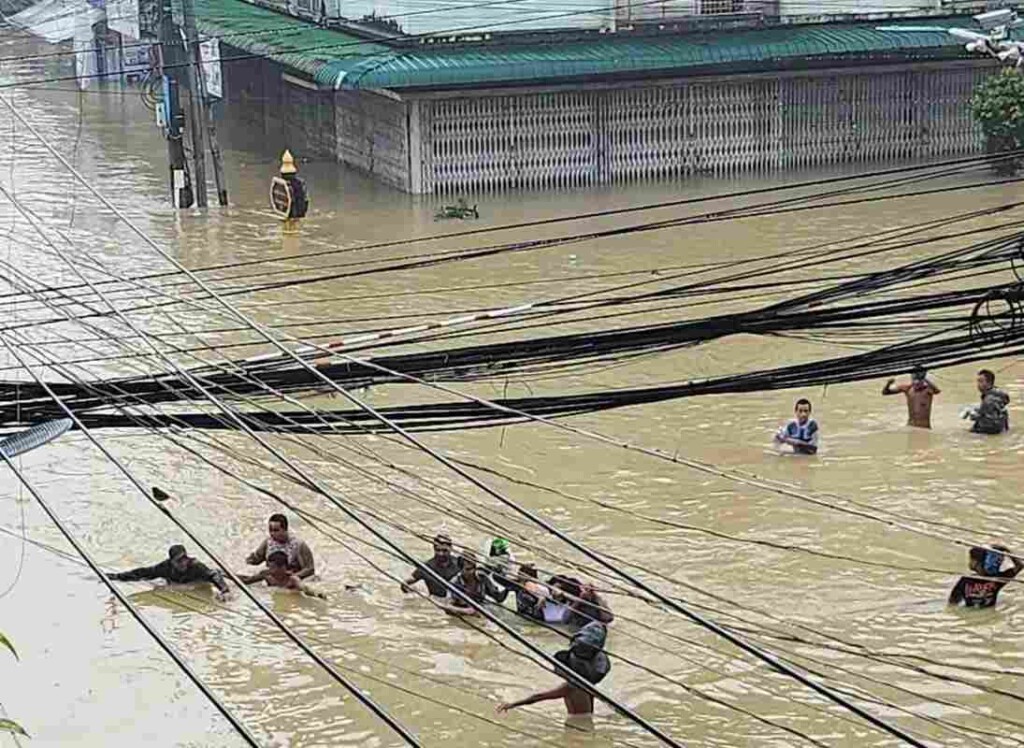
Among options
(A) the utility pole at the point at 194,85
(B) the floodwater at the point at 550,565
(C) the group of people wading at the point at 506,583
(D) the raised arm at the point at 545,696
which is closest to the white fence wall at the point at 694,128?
(A) the utility pole at the point at 194,85

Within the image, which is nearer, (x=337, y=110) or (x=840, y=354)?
(x=840, y=354)

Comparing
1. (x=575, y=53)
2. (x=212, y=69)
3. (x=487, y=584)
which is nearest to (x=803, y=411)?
(x=487, y=584)

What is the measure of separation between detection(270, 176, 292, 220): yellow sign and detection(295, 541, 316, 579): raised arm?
1468 centimetres

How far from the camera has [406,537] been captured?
14859 mm

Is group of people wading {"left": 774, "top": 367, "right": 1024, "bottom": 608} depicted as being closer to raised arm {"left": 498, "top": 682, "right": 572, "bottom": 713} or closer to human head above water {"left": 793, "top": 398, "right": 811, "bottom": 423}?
human head above water {"left": 793, "top": 398, "right": 811, "bottom": 423}

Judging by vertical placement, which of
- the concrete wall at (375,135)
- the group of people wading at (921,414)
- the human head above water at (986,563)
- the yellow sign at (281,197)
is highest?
the concrete wall at (375,135)

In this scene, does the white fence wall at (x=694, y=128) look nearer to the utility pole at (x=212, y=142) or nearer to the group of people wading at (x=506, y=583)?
the utility pole at (x=212, y=142)

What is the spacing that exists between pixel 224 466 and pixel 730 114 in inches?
650

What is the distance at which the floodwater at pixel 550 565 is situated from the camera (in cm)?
1188

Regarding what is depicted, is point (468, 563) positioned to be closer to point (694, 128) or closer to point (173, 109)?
point (173, 109)

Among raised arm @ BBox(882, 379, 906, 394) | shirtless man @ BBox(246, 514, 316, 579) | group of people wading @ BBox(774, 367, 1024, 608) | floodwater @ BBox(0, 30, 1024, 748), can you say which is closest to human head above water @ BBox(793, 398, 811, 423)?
group of people wading @ BBox(774, 367, 1024, 608)

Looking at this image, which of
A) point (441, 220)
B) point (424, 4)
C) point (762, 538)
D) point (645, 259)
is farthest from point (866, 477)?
point (424, 4)

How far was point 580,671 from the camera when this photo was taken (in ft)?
37.2

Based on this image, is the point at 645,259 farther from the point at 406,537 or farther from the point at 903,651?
the point at 903,651
